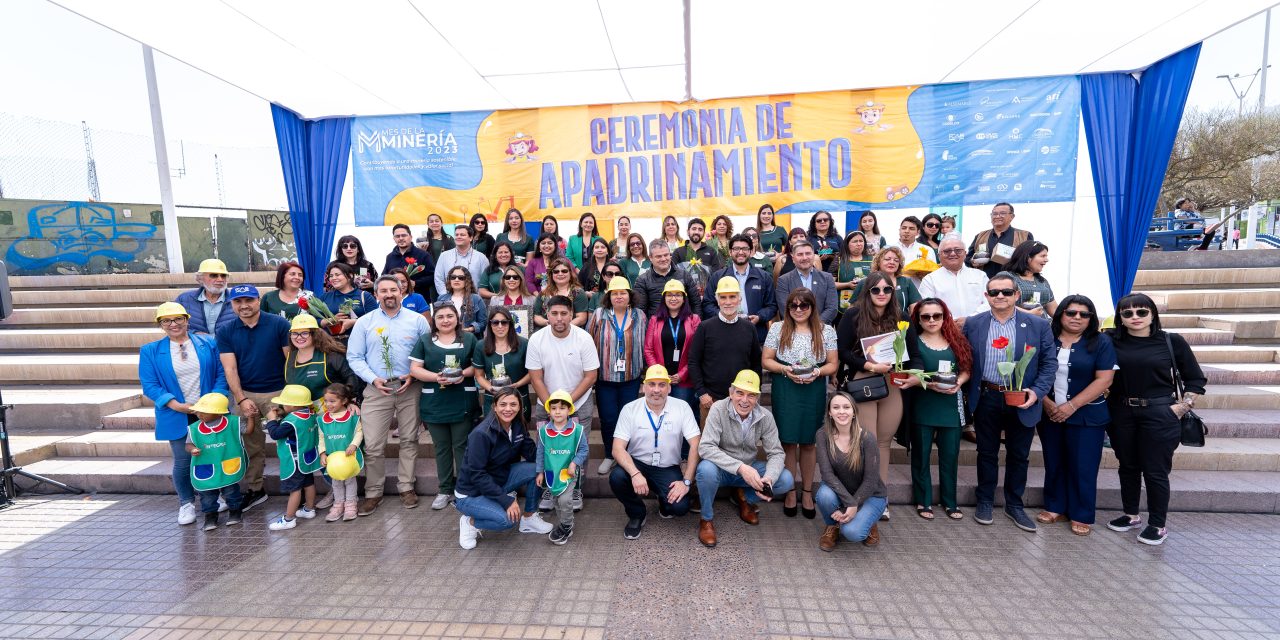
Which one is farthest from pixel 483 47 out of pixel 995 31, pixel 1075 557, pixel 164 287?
pixel 164 287

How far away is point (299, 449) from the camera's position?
428 centimetres

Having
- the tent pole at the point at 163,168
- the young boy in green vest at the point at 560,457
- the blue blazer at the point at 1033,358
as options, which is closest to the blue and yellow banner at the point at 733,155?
the blue blazer at the point at 1033,358

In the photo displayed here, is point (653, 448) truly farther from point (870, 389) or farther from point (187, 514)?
point (187, 514)

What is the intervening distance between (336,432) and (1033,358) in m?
5.67

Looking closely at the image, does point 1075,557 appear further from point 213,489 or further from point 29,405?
point 29,405

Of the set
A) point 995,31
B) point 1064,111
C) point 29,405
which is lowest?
point 29,405

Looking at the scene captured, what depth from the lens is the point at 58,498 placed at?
491 cm

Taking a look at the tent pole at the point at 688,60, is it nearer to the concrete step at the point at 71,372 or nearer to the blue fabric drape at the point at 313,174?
the blue fabric drape at the point at 313,174

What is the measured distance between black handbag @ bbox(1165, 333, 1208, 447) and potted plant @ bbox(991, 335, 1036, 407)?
2.86 ft

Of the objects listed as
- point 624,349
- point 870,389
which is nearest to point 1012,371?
point 870,389

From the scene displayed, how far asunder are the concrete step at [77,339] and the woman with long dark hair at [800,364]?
8.94 metres

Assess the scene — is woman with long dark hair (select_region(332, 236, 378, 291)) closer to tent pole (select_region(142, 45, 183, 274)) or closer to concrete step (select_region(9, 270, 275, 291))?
concrete step (select_region(9, 270, 275, 291))

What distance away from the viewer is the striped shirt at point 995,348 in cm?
391

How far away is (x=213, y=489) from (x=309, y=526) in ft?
2.76
